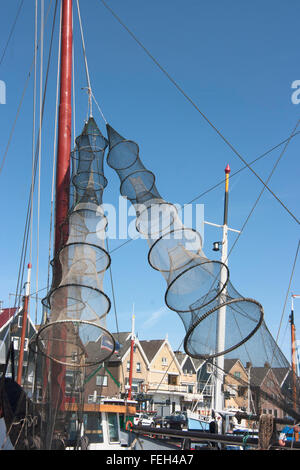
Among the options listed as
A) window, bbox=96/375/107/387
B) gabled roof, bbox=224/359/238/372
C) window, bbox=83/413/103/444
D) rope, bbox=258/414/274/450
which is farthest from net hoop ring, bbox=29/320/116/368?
window, bbox=83/413/103/444

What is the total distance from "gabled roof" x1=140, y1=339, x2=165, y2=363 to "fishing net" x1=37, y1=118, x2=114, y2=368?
51.1 meters

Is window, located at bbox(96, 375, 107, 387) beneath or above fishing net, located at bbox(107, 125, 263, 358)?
beneath

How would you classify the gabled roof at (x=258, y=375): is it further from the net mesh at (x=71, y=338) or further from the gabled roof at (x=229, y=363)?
the net mesh at (x=71, y=338)

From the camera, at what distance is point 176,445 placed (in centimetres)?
824

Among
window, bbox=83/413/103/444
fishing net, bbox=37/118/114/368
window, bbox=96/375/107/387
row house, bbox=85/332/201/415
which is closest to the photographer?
fishing net, bbox=37/118/114/368

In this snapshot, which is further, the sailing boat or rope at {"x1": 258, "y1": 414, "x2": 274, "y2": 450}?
the sailing boat

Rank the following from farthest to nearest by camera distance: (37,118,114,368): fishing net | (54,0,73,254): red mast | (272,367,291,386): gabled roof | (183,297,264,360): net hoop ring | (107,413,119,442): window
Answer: (107,413,119,442): window → (54,0,73,254): red mast → (37,118,114,368): fishing net → (272,367,291,386): gabled roof → (183,297,264,360): net hoop ring

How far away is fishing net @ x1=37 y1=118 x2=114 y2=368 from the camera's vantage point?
6.35 m

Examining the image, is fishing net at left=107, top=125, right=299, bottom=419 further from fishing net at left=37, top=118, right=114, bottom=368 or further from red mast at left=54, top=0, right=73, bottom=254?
red mast at left=54, top=0, right=73, bottom=254

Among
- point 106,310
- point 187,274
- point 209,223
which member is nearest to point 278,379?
point 187,274

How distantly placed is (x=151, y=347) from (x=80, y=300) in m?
54.4

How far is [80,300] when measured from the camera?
644 centimetres

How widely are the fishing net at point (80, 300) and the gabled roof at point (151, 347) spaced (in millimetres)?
51144

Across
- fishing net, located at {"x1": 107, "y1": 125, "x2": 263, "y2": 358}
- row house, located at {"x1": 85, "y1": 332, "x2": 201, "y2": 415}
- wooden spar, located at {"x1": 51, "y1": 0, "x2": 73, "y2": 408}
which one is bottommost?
row house, located at {"x1": 85, "y1": 332, "x2": 201, "y2": 415}
